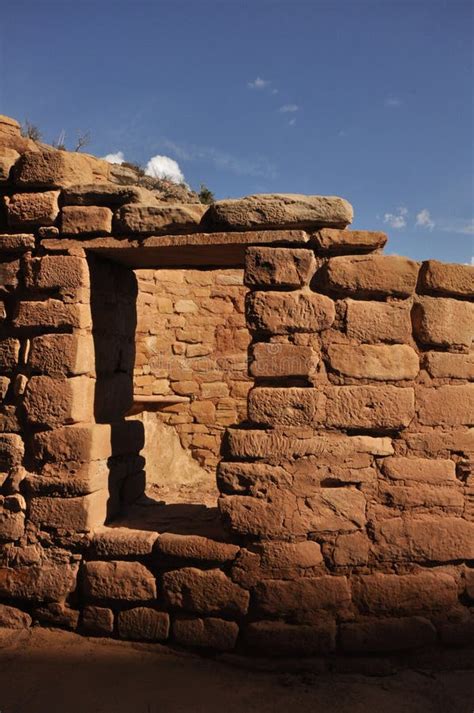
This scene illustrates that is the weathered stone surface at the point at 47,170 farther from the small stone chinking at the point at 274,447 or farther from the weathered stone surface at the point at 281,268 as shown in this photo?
the weathered stone surface at the point at 281,268

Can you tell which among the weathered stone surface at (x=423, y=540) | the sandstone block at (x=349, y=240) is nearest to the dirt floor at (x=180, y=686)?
the weathered stone surface at (x=423, y=540)

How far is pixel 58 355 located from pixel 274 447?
136 centimetres

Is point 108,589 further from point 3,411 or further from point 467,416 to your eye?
point 467,416

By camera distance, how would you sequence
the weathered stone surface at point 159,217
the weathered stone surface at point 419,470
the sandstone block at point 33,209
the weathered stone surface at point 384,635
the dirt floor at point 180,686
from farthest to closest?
the sandstone block at point 33,209 → the weathered stone surface at point 159,217 → the weathered stone surface at point 419,470 → the weathered stone surface at point 384,635 → the dirt floor at point 180,686

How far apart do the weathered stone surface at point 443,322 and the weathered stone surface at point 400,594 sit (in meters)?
1.28

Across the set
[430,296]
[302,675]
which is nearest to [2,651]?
[302,675]

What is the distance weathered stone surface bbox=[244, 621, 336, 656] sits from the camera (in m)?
3.06

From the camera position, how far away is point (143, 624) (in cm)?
322

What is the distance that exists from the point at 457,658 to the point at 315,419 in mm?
1445

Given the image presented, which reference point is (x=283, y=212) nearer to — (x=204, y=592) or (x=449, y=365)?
(x=449, y=365)

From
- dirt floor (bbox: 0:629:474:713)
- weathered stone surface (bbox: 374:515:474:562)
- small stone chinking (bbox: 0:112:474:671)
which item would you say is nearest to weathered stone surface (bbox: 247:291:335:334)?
small stone chinking (bbox: 0:112:474:671)

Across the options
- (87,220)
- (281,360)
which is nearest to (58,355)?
(87,220)

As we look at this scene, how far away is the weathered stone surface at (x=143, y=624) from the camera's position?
321cm

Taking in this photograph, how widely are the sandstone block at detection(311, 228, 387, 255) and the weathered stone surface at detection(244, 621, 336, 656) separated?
2.03 meters
